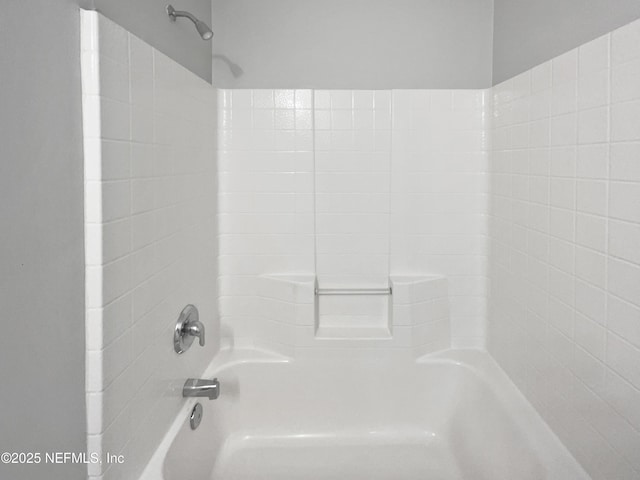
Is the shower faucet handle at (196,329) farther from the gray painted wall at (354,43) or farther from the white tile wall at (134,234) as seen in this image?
the gray painted wall at (354,43)

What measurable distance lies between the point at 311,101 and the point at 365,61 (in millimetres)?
324

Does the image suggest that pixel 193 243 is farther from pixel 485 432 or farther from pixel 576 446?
pixel 576 446

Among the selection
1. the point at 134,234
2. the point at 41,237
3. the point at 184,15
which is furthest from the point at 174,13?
the point at 41,237

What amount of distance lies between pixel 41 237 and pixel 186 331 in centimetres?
84

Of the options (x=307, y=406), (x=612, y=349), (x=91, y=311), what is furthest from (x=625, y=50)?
(x=307, y=406)

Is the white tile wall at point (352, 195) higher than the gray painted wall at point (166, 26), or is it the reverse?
the gray painted wall at point (166, 26)

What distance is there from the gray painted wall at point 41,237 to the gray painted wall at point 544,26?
4.23ft

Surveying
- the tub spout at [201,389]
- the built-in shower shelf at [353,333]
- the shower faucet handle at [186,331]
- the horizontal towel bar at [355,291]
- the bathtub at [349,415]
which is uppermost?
the horizontal towel bar at [355,291]

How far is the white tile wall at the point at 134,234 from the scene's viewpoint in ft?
3.91

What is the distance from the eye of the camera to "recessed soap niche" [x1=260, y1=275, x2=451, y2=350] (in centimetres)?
231

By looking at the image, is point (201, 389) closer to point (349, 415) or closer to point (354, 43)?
point (349, 415)

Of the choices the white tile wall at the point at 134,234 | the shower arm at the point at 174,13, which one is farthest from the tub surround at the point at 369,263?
the shower arm at the point at 174,13

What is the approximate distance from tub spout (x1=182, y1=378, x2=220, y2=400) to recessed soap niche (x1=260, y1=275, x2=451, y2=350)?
54 centimetres

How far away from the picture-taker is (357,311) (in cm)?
245
